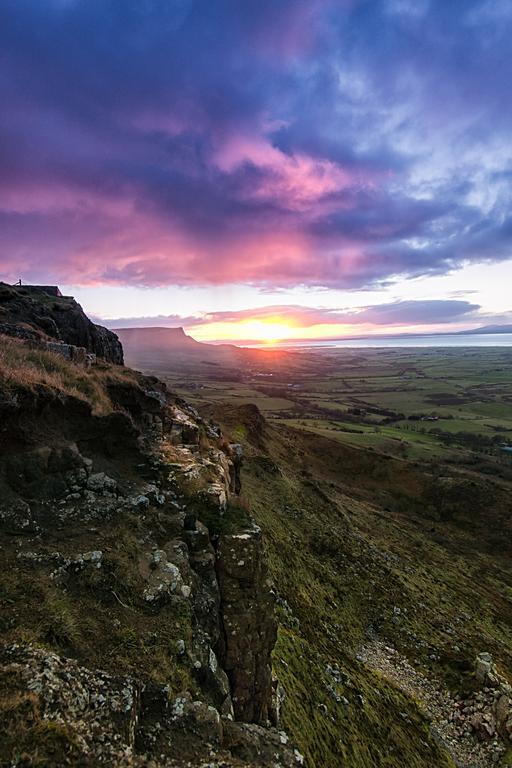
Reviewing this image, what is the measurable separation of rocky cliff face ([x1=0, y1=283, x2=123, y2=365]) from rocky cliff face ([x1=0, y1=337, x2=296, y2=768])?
14280 millimetres

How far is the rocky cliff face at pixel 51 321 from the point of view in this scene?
24.3 metres

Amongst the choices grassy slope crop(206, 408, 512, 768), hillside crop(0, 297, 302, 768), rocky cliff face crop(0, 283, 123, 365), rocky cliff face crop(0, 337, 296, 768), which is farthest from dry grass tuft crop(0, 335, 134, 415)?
grassy slope crop(206, 408, 512, 768)

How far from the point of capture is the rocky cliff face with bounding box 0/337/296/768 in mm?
5367

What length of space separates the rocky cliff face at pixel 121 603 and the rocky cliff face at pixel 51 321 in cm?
1428

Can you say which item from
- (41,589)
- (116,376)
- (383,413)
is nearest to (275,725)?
(41,589)

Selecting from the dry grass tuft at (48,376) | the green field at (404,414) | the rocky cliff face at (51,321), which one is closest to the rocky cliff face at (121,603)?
the dry grass tuft at (48,376)

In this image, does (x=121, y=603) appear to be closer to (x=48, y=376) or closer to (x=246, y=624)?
(x=246, y=624)

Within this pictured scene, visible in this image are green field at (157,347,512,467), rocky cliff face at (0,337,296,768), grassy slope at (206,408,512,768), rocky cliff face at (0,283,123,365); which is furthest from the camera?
green field at (157,347,512,467)

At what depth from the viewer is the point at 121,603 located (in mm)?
7656

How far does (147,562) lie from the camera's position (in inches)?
355

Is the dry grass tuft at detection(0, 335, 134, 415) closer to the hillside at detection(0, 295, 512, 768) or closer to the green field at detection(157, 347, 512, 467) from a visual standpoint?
the hillside at detection(0, 295, 512, 768)

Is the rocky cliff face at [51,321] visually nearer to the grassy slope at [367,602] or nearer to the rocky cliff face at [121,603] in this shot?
the rocky cliff face at [121,603]

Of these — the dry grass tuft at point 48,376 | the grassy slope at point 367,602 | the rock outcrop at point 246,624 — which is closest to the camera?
the rock outcrop at point 246,624

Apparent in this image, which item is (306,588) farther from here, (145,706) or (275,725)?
→ (145,706)
